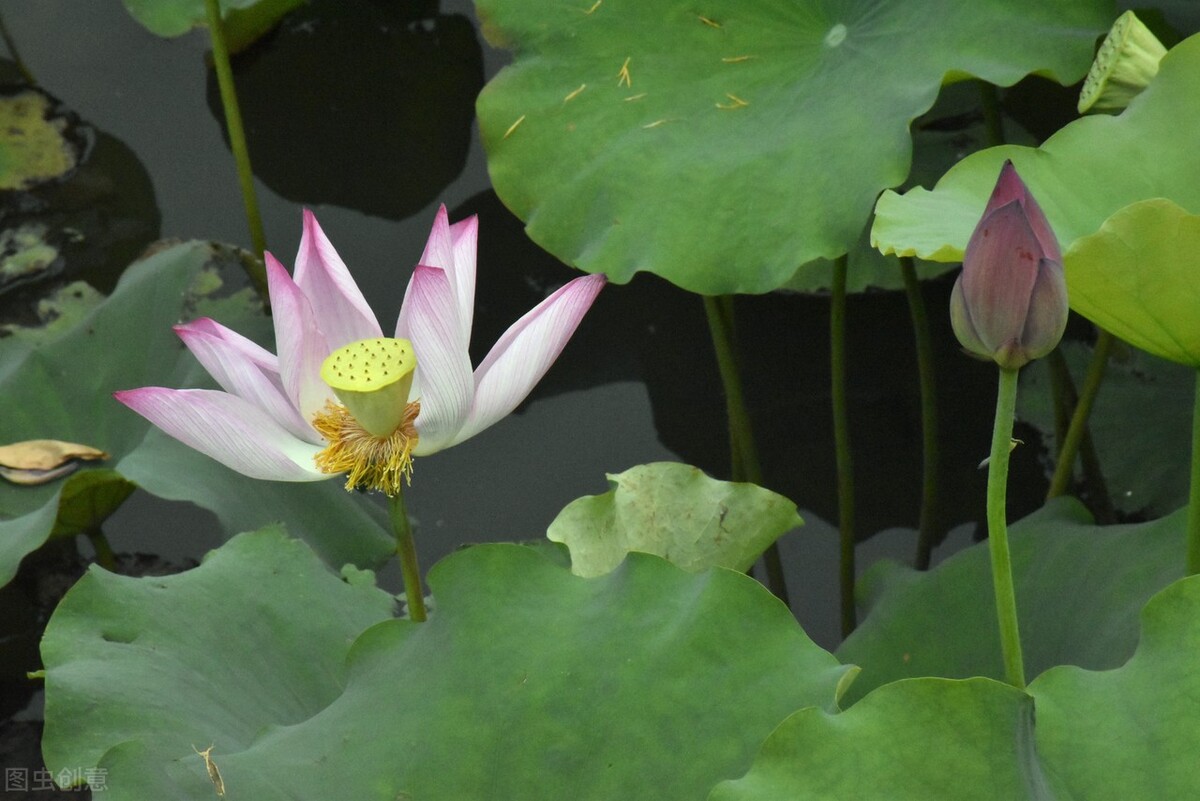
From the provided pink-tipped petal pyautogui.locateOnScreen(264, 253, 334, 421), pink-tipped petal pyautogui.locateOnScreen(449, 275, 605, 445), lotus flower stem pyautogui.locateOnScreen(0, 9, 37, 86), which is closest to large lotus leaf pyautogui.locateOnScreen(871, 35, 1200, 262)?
pink-tipped petal pyautogui.locateOnScreen(449, 275, 605, 445)

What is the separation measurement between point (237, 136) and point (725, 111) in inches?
36.7

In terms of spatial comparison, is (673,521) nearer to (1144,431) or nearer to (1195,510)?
(1195,510)

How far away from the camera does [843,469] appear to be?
176 centimetres

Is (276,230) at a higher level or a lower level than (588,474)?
higher

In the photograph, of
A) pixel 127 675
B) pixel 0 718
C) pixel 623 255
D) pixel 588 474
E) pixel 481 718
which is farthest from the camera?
pixel 588 474

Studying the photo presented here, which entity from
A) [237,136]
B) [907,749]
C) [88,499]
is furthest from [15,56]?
[907,749]

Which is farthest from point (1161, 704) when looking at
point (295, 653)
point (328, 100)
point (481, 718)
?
point (328, 100)

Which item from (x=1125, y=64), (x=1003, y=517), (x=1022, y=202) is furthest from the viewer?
(x=1125, y=64)

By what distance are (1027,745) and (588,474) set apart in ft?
3.99

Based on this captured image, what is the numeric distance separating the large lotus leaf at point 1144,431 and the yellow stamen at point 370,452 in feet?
4.21

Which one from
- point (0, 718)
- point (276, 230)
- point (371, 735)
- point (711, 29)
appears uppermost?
point (711, 29)

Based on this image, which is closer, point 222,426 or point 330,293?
point 222,426

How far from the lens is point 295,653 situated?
1.19 meters

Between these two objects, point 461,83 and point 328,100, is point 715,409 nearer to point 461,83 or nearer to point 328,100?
point 461,83
